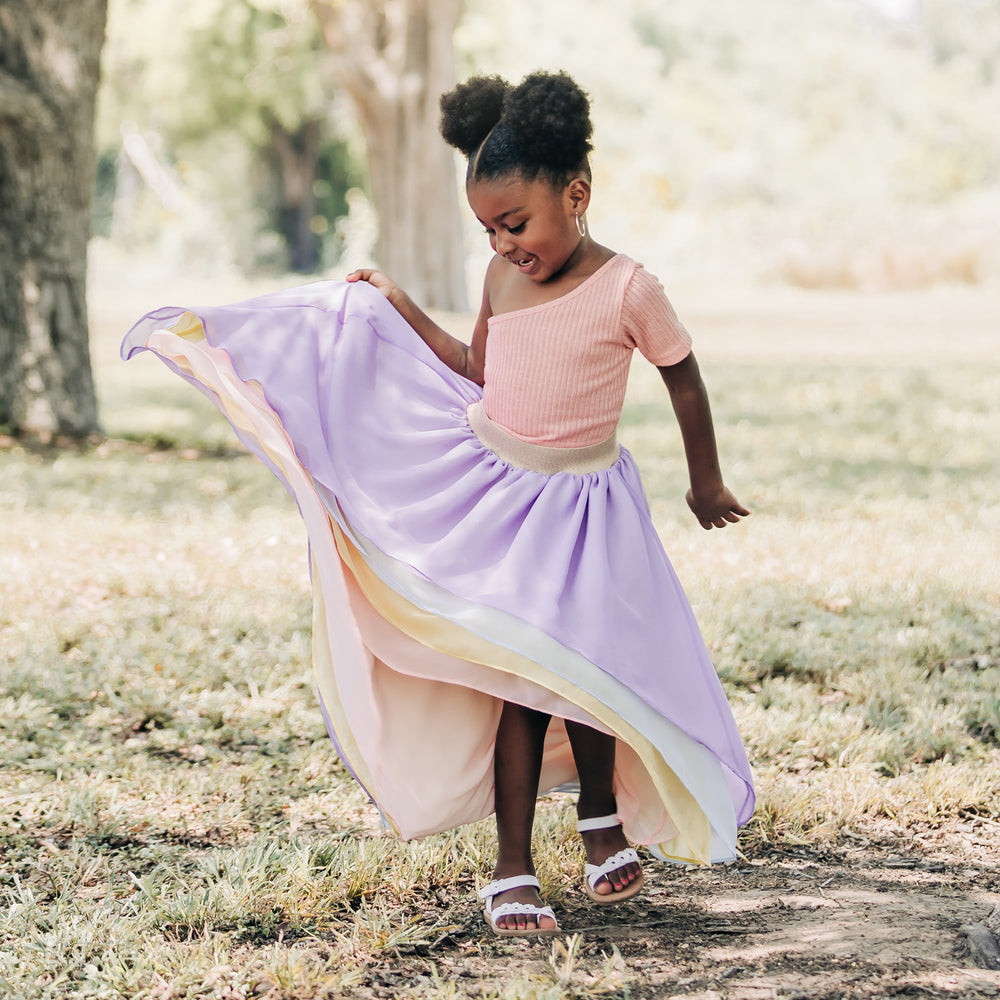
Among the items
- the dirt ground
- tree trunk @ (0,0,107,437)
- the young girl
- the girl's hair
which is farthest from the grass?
the girl's hair

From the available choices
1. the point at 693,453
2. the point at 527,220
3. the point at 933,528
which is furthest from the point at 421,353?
the point at 933,528

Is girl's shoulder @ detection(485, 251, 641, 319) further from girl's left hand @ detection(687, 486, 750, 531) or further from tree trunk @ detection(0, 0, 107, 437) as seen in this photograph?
tree trunk @ detection(0, 0, 107, 437)

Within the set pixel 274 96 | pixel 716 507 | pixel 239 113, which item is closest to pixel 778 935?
pixel 716 507

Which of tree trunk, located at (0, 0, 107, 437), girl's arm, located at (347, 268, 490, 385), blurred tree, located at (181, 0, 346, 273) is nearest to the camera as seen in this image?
girl's arm, located at (347, 268, 490, 385)

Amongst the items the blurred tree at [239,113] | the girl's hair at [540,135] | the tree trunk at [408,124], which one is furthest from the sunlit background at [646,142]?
the girl's hair at [540,135]

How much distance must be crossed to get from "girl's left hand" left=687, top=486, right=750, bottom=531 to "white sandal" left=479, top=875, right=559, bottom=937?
2.84 feet

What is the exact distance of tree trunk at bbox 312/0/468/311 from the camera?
17.2 meters

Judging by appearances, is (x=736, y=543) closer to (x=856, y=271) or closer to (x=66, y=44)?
(x=66, y=44)

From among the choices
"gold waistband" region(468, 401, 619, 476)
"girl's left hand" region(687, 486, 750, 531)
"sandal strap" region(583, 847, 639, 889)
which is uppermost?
"gold waistband" region(468, 401, 619, 476)

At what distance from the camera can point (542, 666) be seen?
240 centimetres

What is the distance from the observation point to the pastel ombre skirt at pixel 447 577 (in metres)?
2.46

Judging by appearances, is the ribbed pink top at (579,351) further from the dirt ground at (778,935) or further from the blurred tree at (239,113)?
the blurred tree at (239,113)

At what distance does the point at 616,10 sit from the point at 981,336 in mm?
33333

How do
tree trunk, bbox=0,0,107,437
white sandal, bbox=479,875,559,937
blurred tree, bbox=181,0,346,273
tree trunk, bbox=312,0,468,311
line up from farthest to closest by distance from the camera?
blurred tree, bbox=181,0,346,273 < tree trunk, bbox=312,0,468,311 < tree trunk, bbox=0,0,107,437 < white sandal, bbox=479,875,559,937
